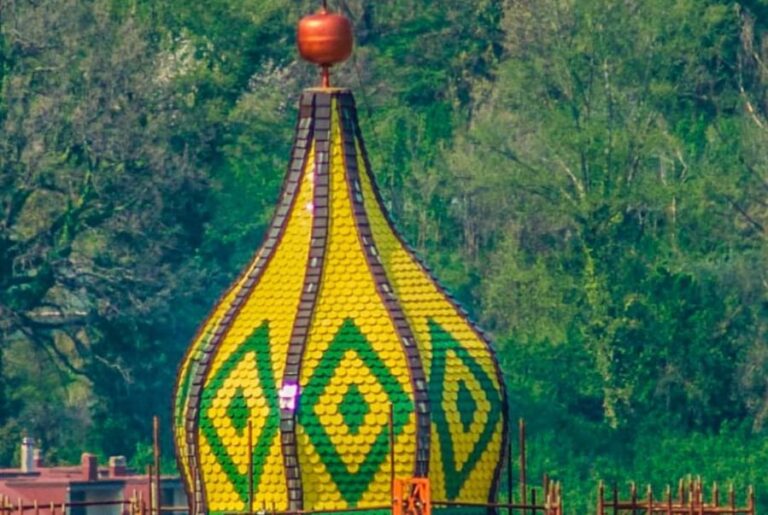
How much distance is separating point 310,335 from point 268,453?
883mm

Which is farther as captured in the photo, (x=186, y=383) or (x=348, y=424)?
(x=186, y=383)

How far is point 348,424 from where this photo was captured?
36.8 meters

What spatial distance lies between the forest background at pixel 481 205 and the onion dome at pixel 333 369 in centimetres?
2853

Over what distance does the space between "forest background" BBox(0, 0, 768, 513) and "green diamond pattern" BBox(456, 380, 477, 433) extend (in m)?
28.8

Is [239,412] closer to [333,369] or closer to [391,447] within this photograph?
[333,369]

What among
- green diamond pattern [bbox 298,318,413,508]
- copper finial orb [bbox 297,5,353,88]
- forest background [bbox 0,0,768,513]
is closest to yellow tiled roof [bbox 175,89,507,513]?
green diamond pattern [bbox 298,318,413,508]

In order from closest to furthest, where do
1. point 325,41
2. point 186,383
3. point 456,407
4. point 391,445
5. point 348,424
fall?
point 391,445 → point 348,424 → point 456,407 → point 186,383 → point 325,41

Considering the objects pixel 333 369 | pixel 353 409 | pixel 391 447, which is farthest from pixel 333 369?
pixel 391 447

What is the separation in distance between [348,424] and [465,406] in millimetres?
938

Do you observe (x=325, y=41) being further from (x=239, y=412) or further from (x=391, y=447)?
(x=391, y=447)

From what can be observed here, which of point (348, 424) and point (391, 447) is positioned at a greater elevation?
point (348, 424)

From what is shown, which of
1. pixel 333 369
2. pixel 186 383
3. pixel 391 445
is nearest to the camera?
pixel 391 445

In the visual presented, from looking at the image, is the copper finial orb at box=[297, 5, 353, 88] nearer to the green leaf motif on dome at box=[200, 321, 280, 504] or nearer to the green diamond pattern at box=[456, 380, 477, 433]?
the green leaf motif on dome at box=[200, 321, 280, 504]

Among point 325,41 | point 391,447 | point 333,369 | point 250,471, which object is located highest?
point 325,41
